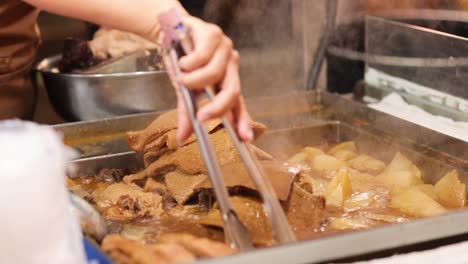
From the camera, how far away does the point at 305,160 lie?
6.75 ft

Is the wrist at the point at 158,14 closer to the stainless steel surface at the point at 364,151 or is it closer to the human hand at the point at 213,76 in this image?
the human hand at the point at 213,76

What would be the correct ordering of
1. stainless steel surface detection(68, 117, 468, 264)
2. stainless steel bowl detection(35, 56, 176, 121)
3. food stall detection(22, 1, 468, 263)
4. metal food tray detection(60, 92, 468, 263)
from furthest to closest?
1. stainless steel bowl detection(35, 56, 176, 121)
2. metal food tray detection(60, 92, 468, 263)
3. food stall detection(22, 1, 468, 263)
4. stainless steel surface detection(68, 117, 468, 264)

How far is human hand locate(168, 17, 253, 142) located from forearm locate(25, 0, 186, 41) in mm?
122

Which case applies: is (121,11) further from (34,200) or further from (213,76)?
(34,200)

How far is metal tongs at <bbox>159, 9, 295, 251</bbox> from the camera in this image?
4.10 ft

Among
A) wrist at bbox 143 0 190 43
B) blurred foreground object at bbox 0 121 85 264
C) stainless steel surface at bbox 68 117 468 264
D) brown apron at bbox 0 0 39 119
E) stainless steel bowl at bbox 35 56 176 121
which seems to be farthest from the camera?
stainless steel bowl at bbox 35 56 176 121

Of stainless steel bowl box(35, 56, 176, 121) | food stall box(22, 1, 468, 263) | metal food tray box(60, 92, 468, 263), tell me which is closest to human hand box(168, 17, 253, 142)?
food stall box(22, 1, 468, 263)

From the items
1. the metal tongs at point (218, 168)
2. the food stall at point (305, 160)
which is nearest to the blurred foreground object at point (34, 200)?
the food stall at point (305, 160)

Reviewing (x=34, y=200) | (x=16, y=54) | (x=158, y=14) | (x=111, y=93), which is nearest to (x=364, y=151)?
(x=111, y=93)

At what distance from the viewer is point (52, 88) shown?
246 cm

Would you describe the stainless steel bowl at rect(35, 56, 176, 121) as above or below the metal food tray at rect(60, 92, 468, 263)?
above

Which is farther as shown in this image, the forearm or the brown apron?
the brown apron

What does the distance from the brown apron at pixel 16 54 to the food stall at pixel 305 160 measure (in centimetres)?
12

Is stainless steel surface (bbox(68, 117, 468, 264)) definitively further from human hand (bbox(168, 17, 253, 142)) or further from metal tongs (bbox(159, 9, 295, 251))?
human hand (bbox(168, 17, 253, 142))
